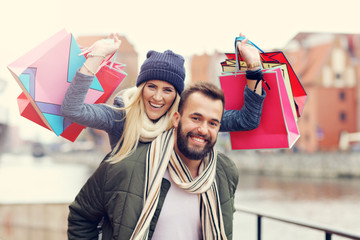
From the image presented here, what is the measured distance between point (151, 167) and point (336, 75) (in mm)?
45348

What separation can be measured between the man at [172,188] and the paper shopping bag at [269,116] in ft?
0.94

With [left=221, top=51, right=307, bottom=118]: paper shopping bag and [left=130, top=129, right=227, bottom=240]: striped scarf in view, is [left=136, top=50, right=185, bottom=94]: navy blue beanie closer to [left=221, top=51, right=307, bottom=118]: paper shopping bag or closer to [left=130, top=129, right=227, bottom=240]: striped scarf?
[left=221, top=51, right=307, bottom=118]: paper shopping bag

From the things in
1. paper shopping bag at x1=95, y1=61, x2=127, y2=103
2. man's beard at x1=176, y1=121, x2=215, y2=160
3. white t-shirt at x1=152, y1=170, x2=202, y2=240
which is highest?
paper shopping bag at x1=95, y1=61, x2=127, y2=103

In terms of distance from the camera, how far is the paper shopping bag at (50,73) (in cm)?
209

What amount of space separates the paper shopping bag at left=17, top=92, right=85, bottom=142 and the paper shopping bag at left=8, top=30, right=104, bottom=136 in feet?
0.16

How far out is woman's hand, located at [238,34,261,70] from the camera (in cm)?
215

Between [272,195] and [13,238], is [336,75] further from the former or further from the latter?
[13,238]

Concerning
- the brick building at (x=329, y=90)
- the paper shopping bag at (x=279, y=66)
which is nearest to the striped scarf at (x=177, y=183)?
the paper shopping bag at (x=279, y=66)

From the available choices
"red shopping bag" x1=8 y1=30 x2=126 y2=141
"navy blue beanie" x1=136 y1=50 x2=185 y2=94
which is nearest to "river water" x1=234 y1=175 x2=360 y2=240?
"navy blue beanie" x1=136 y1=50 x2=185 y2=94

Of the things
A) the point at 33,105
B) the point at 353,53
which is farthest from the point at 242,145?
the point at 353,53

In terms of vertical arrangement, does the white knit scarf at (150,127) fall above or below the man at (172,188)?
above

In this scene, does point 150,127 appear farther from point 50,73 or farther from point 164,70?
point 50,73

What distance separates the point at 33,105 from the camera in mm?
2150

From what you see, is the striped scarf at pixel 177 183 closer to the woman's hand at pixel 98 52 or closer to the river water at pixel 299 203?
the woman's hand at pixel 98 52
